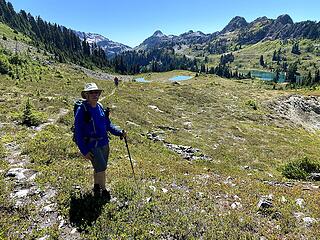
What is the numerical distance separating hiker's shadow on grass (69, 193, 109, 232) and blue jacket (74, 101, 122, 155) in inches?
76.2

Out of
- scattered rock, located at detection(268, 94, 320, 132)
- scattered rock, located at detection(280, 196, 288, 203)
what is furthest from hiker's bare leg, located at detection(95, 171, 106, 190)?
scattered rock, located at detection(268, 94, 320, 132)

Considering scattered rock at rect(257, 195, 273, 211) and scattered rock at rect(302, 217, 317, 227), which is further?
scattered rock at rect(257, 195, 273, 211)

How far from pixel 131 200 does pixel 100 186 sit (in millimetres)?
1298

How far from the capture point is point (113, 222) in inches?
397

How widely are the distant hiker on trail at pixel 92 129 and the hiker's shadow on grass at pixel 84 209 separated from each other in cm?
78

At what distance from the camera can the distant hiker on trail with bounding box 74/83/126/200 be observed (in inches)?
393

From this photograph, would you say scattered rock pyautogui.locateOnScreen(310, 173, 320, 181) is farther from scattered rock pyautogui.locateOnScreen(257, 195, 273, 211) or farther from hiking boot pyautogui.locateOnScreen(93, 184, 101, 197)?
hiking boot pyautogui.locateOnScreen(93, 184, 101, 197)

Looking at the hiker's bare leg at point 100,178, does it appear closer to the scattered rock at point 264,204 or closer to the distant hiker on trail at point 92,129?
the distant hiker on trail at point 92,129

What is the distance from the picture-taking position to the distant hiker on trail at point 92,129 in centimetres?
998

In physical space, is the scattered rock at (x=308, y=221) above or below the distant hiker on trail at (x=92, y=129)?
below

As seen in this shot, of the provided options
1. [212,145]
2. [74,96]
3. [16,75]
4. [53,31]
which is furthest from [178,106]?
[53,31]

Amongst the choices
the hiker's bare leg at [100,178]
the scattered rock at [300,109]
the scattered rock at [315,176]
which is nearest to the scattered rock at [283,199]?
the hiker's bare leg at [100,178]

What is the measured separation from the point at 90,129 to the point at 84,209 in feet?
8.76

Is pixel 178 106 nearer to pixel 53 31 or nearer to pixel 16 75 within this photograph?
pixel 16 75
